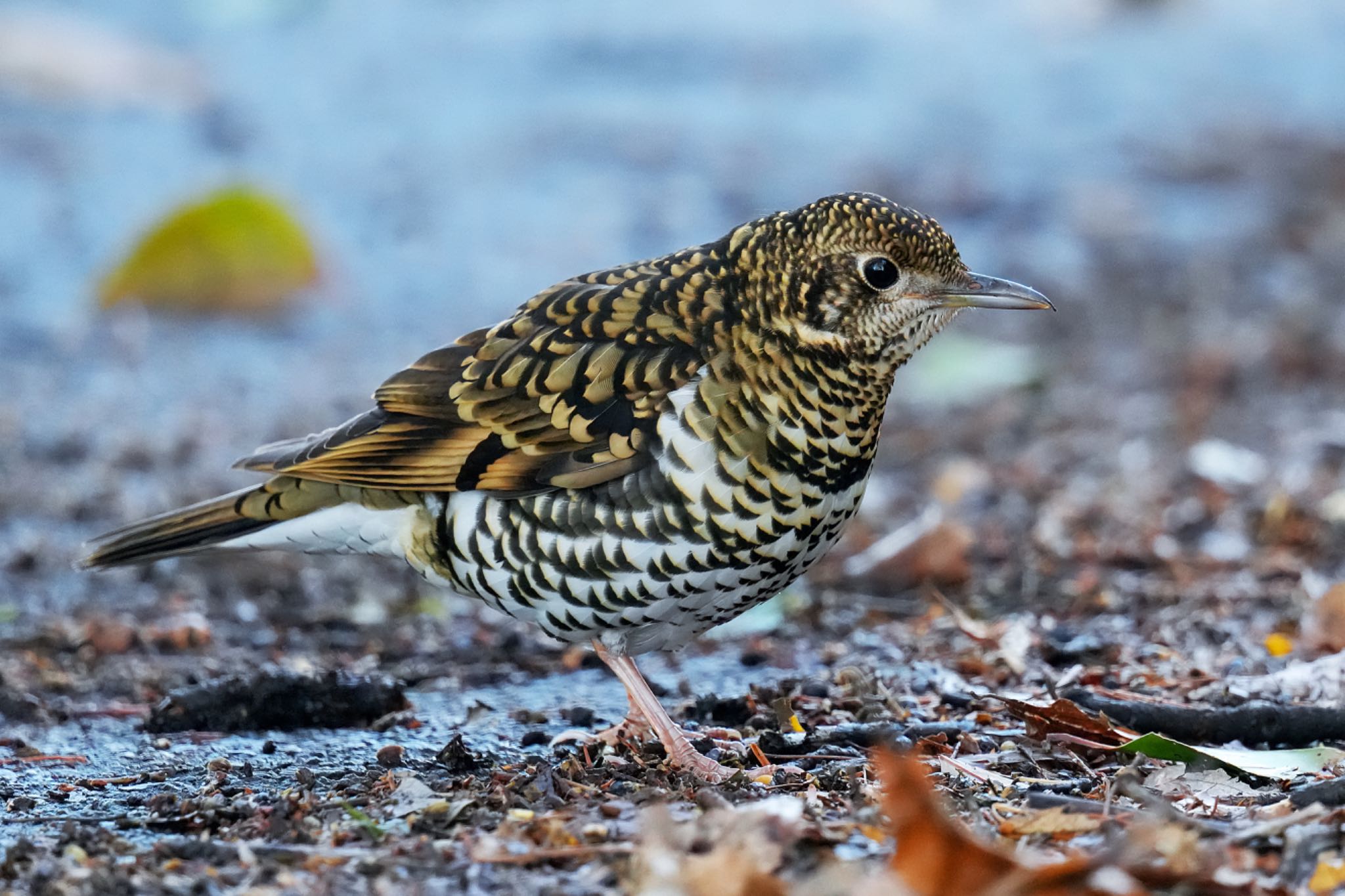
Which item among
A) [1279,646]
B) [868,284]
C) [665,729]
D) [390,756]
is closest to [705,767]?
[665,729]

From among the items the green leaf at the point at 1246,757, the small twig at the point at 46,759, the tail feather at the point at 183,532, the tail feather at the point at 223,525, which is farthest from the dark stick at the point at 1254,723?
the small twig at the point at 46,759

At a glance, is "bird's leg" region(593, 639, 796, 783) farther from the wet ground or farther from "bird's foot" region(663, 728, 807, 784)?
the wet ground

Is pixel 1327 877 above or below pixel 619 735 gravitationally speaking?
below

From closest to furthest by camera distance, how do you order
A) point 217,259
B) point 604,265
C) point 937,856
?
point 937,856, point 217,259, point 604,265

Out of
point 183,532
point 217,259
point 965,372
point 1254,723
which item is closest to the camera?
point 1254,723

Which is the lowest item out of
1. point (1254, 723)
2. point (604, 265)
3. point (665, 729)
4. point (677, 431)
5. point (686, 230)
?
point (1254, 723)

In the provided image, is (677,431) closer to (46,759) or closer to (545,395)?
(545,395)

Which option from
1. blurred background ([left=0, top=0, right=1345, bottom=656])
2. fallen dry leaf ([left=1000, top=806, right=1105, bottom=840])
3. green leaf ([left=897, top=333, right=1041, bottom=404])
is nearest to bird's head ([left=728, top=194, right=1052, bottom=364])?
fallen dry leaf ([left=1000, top=806, right=1105, bottom=840])

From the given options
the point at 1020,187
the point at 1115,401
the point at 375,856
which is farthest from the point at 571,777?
the point at 1020,187
